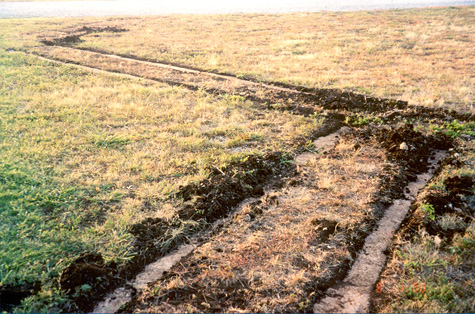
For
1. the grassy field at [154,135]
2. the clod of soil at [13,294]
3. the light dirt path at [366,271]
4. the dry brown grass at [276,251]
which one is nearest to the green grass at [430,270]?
the grassy field at [154,135]

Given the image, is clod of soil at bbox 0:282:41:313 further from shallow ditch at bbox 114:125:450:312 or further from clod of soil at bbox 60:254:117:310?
shallow ditch at bbox 114:125:450:312

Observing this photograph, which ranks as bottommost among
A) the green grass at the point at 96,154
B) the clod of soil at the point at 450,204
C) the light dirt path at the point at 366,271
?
the light dirt path at the point at 366,271

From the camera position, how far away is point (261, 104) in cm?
994

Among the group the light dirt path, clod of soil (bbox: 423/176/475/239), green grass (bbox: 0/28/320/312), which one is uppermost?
green grass (bbox: 0/28/320/312)

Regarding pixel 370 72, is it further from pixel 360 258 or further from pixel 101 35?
pixel 101 35

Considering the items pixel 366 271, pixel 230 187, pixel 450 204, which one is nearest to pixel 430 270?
pixel 366 271

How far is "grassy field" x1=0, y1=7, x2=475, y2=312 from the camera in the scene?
13.9ft

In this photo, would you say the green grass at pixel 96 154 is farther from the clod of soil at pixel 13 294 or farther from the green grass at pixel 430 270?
the green grass at pixel 430 270

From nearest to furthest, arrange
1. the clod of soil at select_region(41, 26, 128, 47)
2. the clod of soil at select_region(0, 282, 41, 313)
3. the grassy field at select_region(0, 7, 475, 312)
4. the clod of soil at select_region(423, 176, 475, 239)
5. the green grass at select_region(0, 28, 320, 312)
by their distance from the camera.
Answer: the clod of soil at select_region(0, 282, 41, 313) < the grassy field at select_region(0, 7, 475, 312) < the green grass at select_region(0, 28, 320, 312) < the clod of soil at select_region(423, 176, 475, 239) < the clod of soil at select_region(41, 26, 128, 47)

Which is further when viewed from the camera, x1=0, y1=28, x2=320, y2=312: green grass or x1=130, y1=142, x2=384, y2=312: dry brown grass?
x1=0, y1=28, x2=320, y2=312: green grass

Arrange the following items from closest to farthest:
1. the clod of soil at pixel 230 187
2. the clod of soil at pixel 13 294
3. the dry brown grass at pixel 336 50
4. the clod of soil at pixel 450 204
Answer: the clod of soil at pixel 13 294, the clod of soil at pixel 450 204, the clod of soil at pixel 230 187, the dry brown grass at pixel 336 50

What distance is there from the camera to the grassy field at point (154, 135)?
4.24 m

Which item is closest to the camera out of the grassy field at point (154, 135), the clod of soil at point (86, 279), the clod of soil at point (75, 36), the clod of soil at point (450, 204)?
the clod of soil at point (86, 279)

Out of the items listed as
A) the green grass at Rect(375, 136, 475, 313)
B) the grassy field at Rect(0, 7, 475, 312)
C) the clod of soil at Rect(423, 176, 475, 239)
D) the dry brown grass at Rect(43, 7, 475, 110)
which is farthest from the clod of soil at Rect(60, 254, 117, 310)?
the dry brown grass at Rect(43, 7, 475, 110)
